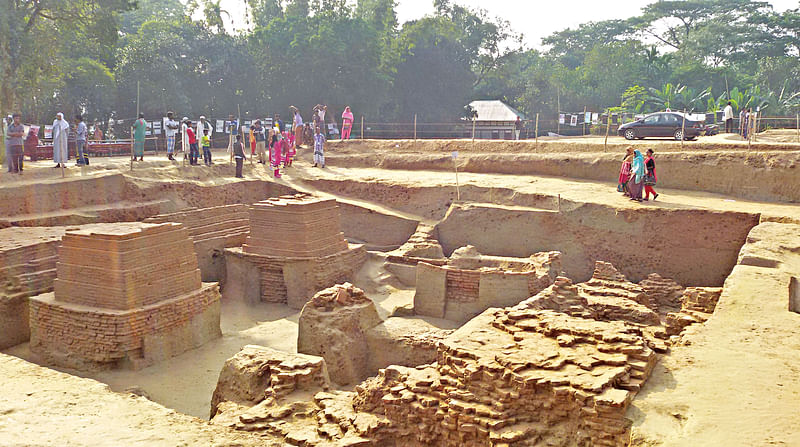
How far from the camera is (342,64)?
2495cm

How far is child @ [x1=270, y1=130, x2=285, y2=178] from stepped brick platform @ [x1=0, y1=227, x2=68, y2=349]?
26.0 feet

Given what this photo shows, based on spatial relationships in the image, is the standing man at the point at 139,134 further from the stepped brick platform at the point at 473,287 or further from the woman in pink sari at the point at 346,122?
the stepped brick platform at the point at 473,287

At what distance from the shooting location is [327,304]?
9516 millimetres

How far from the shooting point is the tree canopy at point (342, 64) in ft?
59.9

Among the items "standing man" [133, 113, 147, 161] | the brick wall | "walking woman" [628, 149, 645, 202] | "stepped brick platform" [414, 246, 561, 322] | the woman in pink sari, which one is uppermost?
the woman in pink sari

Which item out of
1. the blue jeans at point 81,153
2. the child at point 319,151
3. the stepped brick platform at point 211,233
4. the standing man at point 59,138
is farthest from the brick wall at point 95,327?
the child at point 319,151

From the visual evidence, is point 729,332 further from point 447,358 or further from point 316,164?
point 316,164

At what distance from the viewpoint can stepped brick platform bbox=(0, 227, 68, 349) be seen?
32.5 ft

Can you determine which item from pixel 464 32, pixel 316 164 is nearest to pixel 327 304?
pixel 316 164

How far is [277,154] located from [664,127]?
1066 cm

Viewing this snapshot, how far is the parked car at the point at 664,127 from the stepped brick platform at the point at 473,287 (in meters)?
9.79

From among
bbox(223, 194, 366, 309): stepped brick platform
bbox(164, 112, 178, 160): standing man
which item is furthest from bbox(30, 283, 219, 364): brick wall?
bbox(164, 112, 178, 160): standing man

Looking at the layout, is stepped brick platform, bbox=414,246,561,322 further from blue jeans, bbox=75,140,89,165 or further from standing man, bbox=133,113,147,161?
standing man, bbox=133,113,147,161

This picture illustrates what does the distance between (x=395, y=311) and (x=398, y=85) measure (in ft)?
57.5
